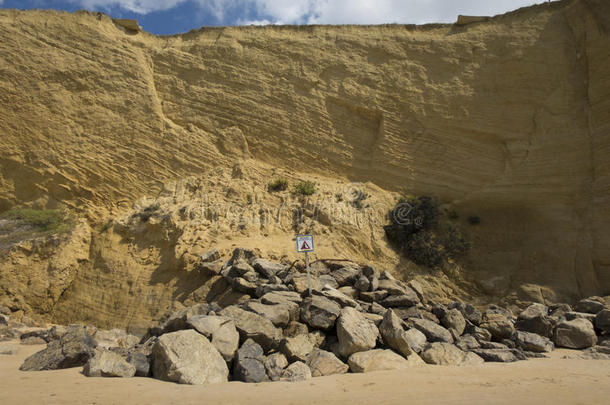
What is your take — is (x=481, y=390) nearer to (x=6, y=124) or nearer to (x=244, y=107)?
(x=244, y=107)

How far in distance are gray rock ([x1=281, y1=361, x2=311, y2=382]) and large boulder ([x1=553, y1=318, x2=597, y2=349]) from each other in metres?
5.73

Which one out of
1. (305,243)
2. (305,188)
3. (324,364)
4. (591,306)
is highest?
(305,188)

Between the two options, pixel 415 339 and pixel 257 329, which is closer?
pixel 257 329

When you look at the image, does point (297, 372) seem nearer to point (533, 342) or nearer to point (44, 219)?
point (533, 342)

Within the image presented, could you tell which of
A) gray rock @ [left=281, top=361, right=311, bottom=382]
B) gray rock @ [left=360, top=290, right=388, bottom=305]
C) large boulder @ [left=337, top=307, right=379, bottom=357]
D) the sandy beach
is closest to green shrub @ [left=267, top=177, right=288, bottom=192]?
gray rock @ [left=360, top=290, right=388, bottom=305]

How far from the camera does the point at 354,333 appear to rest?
5.75m

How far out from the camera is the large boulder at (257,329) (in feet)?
18.3

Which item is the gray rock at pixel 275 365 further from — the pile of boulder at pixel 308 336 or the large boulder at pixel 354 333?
the large boulder at pixel 354 333

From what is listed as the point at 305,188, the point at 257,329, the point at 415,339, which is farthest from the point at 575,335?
the point at 305,188

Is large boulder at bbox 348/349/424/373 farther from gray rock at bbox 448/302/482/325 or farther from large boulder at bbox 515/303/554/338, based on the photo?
large boulder at bbox 515/303/554/338

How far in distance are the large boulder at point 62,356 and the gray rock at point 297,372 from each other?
2827mm

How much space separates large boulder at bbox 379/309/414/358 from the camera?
19.0 feet

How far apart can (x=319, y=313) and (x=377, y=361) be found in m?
1.25

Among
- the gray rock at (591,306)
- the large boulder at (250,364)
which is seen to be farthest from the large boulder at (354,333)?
the gray rock at (591,306)
